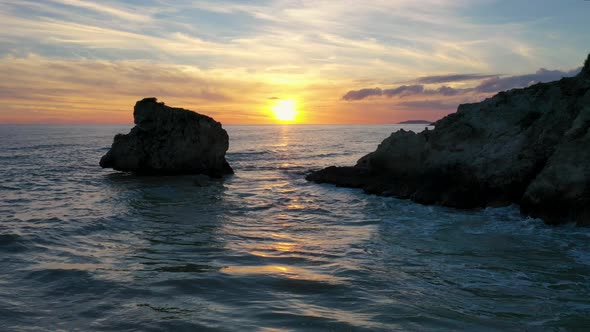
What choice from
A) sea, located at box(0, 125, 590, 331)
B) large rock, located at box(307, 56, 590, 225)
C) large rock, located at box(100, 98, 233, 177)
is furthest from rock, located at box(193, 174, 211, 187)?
large rock, located at box(307, 56, 590, 225)

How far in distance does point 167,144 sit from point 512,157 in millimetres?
20934

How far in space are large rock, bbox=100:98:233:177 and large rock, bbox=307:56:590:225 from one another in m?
12.3

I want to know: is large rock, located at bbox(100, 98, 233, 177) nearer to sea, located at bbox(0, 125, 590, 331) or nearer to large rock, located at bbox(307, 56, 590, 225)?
sea, located at bbox(0, 125, 590, 331)

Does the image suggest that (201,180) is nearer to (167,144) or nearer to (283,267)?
(167,144)

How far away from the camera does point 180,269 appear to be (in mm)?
9727

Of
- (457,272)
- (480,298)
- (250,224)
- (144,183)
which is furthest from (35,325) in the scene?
(144,183)

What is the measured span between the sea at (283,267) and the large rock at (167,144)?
1010 centimetres

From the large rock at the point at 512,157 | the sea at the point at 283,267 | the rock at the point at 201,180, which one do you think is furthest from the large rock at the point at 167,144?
the large rock at the point at 512,157

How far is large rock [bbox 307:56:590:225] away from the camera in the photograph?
15531mm

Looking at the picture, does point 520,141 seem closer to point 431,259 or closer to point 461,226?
point 461,226

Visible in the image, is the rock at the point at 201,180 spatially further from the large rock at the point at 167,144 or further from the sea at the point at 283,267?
the sea at the point at 283,267

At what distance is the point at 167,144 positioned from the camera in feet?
98.5

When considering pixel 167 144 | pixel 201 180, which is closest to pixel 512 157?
pixel 201 180

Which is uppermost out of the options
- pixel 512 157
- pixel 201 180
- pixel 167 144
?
pixel 167 144
